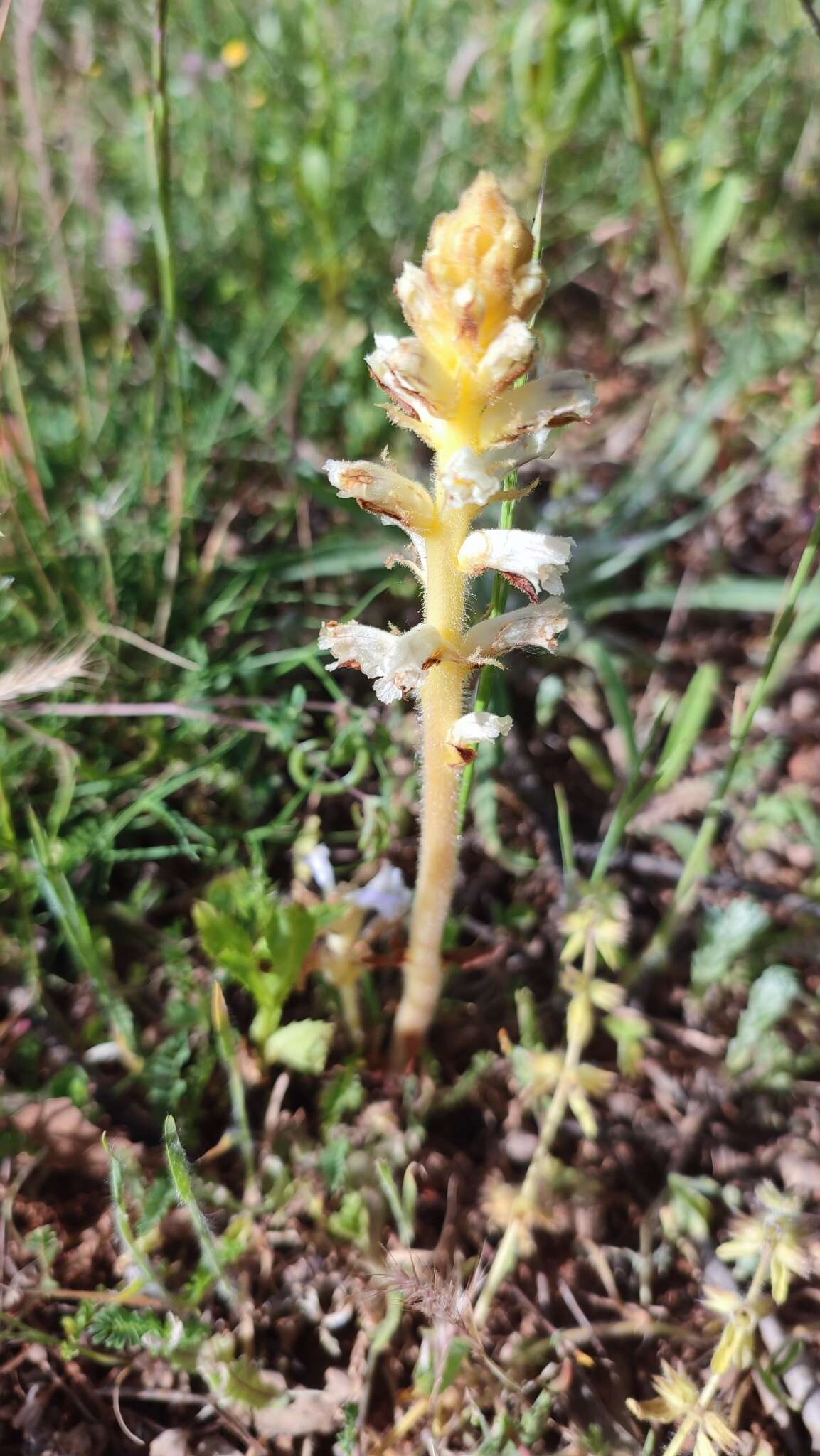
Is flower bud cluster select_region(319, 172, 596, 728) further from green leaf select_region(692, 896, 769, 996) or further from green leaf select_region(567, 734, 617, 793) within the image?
green leaf select_region(567, 734, 617, 793)

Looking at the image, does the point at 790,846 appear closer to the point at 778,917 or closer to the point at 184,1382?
the point at 778,917

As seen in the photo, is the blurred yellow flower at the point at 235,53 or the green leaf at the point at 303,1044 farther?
the blurred yellow flower at the point at 235,53

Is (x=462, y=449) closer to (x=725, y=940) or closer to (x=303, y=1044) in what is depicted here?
(x=303, y=1044)

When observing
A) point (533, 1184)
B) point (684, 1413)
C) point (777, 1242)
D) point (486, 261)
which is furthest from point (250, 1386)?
point (486, 261)

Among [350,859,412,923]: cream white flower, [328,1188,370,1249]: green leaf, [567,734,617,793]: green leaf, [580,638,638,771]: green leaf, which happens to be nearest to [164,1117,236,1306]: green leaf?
[328,1188,370,1249]: green leaf

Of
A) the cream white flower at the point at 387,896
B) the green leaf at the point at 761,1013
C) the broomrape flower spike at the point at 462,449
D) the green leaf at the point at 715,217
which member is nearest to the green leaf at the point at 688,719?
the green leaf at the point at 761,1013

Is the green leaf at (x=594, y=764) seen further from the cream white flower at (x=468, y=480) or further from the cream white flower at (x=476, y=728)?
the cream white flower at (x=468, y=480)
